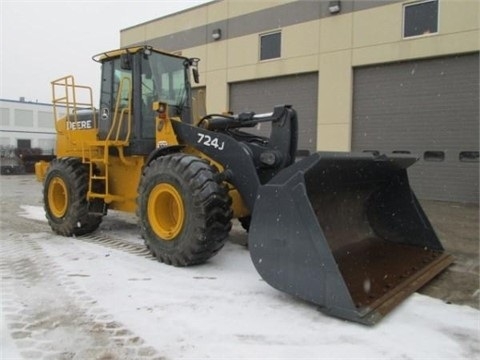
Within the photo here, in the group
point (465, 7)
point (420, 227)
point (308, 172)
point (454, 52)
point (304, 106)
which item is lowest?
point (420, 227)

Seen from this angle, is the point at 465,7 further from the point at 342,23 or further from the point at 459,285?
the point at 459,285

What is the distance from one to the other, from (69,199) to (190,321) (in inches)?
154

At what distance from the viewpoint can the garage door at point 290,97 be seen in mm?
14289

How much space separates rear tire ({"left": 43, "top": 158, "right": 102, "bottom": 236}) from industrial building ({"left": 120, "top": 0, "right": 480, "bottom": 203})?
6224 millimetres

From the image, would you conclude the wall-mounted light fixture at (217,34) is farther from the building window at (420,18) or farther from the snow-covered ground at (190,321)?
the snow-covered ground at (190,321)

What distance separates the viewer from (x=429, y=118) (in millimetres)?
12078

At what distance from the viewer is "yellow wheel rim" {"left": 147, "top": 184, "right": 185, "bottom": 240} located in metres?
5.15

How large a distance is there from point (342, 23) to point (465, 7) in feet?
10.7

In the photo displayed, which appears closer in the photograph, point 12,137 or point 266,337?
point 266,337

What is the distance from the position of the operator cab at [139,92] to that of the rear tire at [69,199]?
2.15 feet

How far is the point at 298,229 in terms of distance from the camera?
3.84 metres

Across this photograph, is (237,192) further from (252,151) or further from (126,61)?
(126,61)

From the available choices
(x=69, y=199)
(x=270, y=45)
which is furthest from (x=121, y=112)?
(x=270, y=45)

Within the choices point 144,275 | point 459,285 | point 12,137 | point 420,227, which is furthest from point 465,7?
point 12,137
